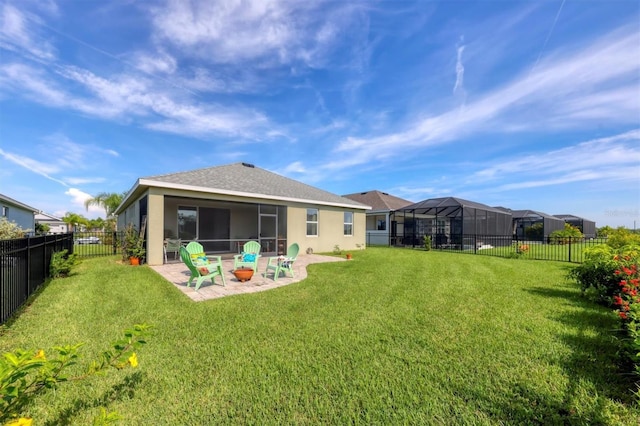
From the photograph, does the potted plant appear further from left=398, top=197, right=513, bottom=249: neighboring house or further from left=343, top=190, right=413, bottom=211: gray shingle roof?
left=343, top=190, right=413, bottom=211: gray shingle roof

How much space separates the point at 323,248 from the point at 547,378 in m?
12.9

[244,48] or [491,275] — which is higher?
[244,48]

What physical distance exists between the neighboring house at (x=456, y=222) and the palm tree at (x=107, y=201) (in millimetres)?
29662

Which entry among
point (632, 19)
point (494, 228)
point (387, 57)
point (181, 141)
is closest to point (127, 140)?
point (181, 141)

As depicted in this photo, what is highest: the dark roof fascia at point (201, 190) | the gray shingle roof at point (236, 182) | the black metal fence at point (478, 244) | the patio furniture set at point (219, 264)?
the gray shingle roof at point (236, 182)

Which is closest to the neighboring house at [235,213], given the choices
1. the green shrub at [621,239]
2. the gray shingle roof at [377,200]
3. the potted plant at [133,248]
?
the potted plant at [133,248]

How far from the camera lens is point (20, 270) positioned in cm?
489

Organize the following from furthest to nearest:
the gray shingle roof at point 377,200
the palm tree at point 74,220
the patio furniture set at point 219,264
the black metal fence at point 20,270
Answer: the palm tree at point 74,220, the gray shingle roof at point 377,200, the patio furniture set at point 219,264, the black metal fence at point 20,270

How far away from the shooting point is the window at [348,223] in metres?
17.1

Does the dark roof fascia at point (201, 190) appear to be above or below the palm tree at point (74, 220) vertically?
above

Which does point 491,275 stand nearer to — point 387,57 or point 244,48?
point 387,57

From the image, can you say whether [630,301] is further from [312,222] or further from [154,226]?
[312,222]

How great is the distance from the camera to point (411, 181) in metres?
26.9

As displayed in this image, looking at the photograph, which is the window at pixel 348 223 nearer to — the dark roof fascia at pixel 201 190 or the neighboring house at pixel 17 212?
the dark roof fascia at pixel 201 190
